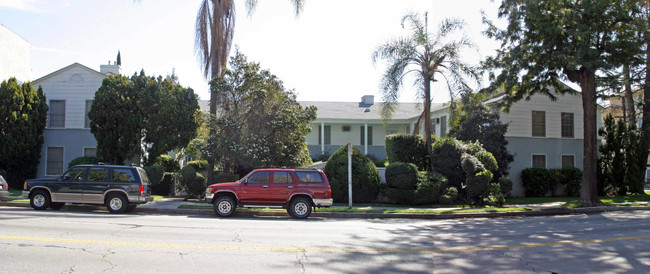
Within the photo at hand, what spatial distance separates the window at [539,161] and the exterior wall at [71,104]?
81.2ft

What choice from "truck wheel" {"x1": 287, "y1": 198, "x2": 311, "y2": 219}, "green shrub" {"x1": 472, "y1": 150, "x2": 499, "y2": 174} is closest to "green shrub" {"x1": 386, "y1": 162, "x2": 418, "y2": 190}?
"green shrub" {"x1": 472, "y1": 150, "x2": 499, "y2": 174}

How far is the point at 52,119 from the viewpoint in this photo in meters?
24.5

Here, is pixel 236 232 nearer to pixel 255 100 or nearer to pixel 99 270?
pixel 99 270

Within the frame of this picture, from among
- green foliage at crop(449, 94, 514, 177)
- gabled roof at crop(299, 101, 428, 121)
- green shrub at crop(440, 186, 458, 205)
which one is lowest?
green shrub at crop(440, 186, 458, 205)

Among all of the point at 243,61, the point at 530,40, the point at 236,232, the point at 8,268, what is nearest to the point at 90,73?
the point at 243,61

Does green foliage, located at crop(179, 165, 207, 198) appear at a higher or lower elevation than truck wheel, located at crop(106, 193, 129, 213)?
higher

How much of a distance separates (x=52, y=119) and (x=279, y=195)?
17.0 m

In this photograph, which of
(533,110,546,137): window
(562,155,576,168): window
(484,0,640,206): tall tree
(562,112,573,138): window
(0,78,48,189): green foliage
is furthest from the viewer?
(562,112,573,138): window

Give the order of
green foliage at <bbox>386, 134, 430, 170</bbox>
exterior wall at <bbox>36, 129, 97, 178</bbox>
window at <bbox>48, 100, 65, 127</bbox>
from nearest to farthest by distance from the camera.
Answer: green foliage at <bbox>386, 134, 430, 170</bbox> → exterior wall at <bbox>36, 129, 97, 178</bbox> → window at <bbox>48, 100, 65, 127</bbox>

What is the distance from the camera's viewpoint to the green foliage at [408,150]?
70.0 ft

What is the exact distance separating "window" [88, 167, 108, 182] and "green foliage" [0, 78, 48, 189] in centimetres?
1004

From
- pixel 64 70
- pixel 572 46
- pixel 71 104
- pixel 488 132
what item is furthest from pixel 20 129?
pixel 572 46

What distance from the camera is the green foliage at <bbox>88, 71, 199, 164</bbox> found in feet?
70.6

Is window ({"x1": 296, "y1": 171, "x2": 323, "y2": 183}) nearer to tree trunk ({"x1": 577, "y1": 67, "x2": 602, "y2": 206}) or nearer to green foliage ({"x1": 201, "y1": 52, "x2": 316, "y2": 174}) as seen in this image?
green foliage ({"x1": 201, "y1": 52, "x2": 316, "y2": 174})
